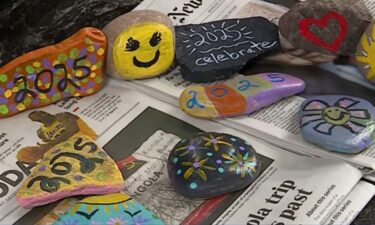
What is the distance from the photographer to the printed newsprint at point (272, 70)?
71 centimetres

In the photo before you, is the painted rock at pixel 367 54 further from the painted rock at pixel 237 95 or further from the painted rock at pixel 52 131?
the painted rock at pixel 52 131

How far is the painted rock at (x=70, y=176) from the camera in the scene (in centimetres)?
65

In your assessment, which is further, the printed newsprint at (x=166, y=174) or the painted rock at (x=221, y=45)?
the painted rock at (x=221, y=45)

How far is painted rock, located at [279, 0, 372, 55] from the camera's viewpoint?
78 cm

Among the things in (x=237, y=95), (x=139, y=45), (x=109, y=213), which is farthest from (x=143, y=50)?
(x=109, y=213)

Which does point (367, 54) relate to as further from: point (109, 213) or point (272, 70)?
point (109, 213)

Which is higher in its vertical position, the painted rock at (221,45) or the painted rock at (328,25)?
the painted rock at (328,25)

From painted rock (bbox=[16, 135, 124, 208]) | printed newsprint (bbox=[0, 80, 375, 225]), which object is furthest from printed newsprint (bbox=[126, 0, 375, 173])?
painted rock (bbox=[16, 135, 124, 208])

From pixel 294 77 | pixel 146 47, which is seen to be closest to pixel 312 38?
pixel 294 77

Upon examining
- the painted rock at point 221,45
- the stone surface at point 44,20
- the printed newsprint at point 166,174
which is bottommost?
the printed newsprint at point 166,174

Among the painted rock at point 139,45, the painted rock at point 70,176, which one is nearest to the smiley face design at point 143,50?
the painted rock at point 139,45

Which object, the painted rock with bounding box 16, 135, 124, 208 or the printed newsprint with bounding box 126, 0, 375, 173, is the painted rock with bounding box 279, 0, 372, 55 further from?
the painted rock with bounding box 16, 135, 124, 208

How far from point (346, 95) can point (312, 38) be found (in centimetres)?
7

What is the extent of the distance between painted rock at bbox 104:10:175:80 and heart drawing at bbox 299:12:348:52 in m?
0.14
